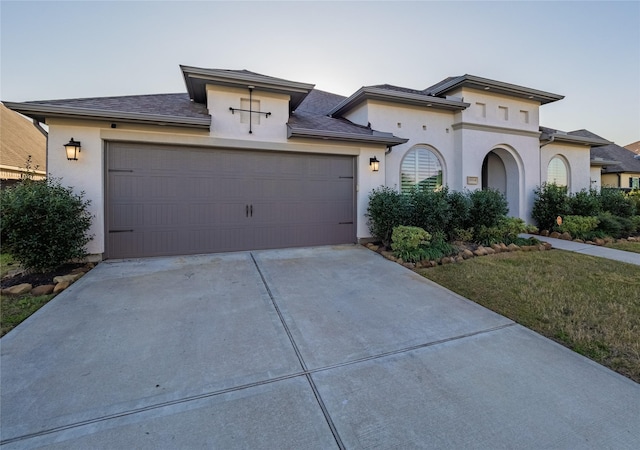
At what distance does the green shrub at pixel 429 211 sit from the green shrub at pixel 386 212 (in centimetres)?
20

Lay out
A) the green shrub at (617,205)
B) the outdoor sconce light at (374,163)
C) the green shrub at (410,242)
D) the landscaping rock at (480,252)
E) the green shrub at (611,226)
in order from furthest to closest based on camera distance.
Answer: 1. the green shrub at (617,205)
2. the green shrub at (611,226)
3. the outdoor sconce light at (374,163)
4. the landscaping rock at (480,252)
5. the green shrub at (410,242)

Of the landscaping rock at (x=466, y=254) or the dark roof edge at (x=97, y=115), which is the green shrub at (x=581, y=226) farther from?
the dark roof edge at (x=97, y=115)

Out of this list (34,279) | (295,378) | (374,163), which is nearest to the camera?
(295,378)

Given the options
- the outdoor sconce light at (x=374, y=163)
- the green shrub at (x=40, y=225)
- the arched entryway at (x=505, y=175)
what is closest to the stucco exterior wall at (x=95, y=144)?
the green shrub at (x=40, y=225)

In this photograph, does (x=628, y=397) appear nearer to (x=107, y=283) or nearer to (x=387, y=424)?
(x=387, y=424)

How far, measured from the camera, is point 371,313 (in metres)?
3.49

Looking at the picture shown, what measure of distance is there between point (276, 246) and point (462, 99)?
7536 millimetres

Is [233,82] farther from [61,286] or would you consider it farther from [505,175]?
[505,175]

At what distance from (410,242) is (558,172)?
10.2 m

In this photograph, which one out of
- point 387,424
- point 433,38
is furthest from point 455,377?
point 433,38

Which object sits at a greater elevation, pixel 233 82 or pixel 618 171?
pixel 618 171

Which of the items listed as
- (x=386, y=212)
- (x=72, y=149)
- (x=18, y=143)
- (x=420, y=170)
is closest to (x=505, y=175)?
(x=420, y=170)

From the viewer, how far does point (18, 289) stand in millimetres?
4035

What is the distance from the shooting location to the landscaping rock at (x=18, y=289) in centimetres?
399
